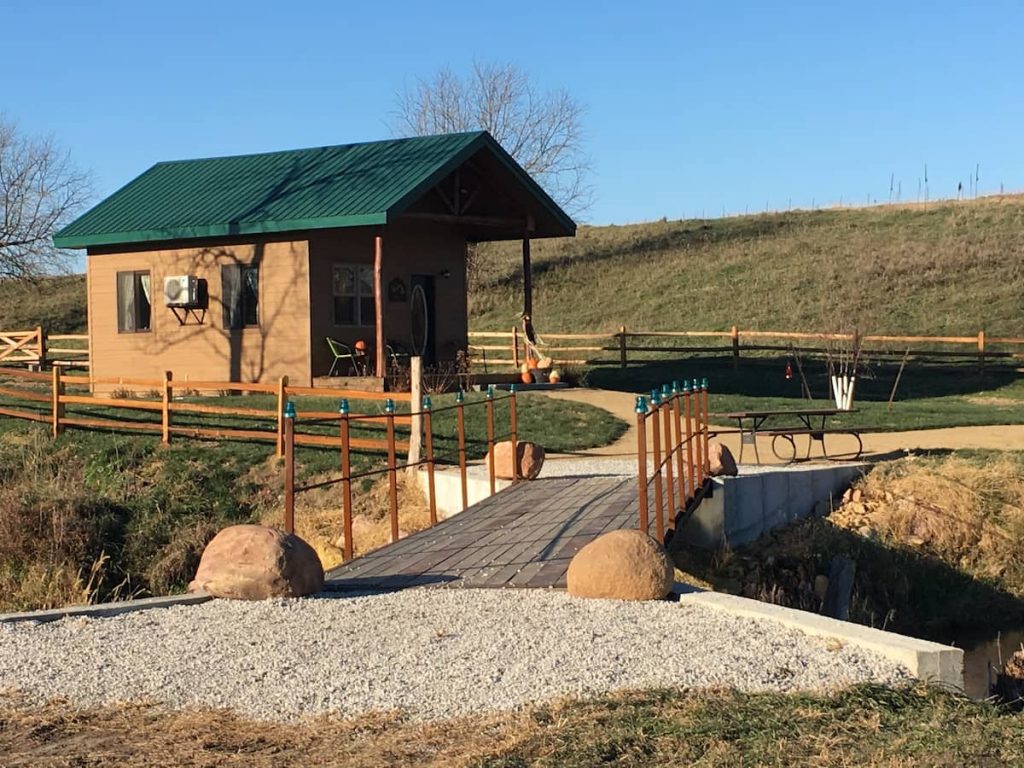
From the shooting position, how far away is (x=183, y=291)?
76.6ft

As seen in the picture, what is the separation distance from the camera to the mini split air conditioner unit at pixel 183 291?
2333 cm

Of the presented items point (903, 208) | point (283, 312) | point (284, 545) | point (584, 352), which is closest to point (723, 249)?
point (903, 208)

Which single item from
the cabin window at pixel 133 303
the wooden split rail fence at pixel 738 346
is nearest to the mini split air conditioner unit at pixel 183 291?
the cabin window at pixel 133 303

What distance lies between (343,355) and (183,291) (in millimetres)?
3239

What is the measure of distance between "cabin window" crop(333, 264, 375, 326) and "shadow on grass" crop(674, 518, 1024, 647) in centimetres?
1108

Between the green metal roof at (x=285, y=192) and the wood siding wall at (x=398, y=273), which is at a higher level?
the green metal roof at (x=285, y=192)

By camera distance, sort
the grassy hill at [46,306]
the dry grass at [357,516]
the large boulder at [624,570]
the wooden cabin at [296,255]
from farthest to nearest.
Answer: the grassy hill at [46,306], the wooden cabin at [296,255], the dry grass at [357,516], the large boulder at [624,570]

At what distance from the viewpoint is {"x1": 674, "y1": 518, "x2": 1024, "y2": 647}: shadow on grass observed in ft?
43.2

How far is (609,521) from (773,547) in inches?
139

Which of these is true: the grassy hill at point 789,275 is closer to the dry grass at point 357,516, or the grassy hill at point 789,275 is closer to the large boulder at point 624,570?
the dry grass at point 357,516

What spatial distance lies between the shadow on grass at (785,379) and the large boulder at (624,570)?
20.3 meters

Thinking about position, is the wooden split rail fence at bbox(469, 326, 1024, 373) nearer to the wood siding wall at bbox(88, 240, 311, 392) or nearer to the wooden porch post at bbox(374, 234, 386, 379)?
the wood siding wall at bbox(88, 240, 311, 392)

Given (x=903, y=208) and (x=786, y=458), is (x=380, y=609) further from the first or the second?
(x=903, y=208)

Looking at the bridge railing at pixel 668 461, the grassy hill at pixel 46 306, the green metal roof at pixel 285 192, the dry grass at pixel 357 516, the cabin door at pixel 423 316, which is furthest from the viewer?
the grassy hill at pixel 46 306
